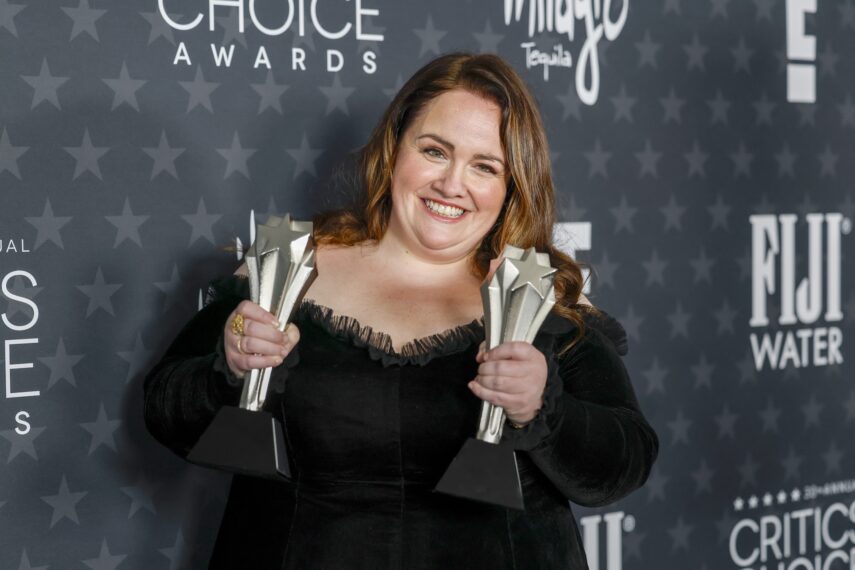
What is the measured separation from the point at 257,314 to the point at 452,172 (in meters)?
0.36

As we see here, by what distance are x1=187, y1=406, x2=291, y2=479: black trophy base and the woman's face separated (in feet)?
1.19

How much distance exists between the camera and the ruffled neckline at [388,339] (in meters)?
1.50

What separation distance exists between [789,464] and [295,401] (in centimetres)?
150

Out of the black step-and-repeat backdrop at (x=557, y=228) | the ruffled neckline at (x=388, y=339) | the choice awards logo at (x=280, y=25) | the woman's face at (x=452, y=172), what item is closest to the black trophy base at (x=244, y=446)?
the ruffled neckline at (x=388, y=339)

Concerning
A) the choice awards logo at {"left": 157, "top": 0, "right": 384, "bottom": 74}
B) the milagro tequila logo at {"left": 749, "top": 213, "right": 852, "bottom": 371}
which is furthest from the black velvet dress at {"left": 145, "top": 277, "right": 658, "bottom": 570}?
the milagro tequila logo at {"left": 749, "top": 213, "right": 852, "bottom": 371}

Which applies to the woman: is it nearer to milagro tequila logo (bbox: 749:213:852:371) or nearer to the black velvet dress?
the black velvet dress

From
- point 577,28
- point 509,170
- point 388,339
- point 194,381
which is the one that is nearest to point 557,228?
point 577,28

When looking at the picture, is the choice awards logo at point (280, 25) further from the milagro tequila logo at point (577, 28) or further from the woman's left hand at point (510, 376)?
the woman's left hand at point (510, 376)

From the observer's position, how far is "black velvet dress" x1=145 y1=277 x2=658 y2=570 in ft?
4.85

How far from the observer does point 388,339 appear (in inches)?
59.6

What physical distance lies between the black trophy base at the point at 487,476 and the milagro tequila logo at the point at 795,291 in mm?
1335

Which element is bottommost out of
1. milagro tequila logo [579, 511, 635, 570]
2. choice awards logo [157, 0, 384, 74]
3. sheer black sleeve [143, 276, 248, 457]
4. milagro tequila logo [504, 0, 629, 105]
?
milagro tequila logo [579, 511, 635, 570]

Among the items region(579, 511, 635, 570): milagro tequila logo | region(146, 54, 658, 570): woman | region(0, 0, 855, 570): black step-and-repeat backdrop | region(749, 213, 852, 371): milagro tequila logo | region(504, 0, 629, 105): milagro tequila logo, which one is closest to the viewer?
region(146, 54, 658, 570): woman

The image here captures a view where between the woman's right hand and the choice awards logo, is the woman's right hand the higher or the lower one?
the lower one
